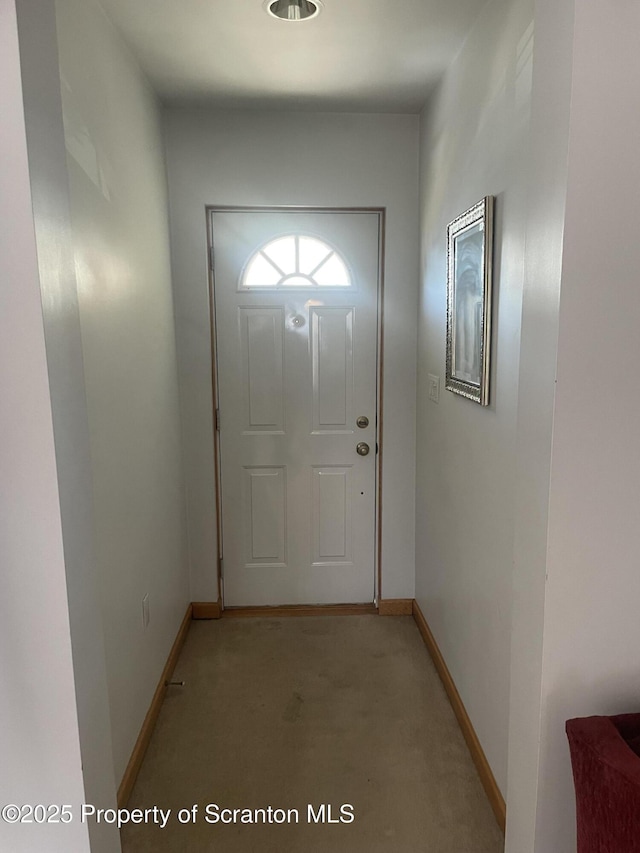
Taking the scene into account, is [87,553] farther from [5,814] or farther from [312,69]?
[312,69]

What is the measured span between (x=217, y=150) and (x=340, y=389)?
1.24 meters

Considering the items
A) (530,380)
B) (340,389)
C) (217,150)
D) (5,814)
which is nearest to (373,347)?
(340,389)

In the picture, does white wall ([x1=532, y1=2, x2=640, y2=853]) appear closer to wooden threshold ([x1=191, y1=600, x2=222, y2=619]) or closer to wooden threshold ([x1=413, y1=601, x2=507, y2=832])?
wooden threshold ([x1=413, y1=601, x2=507, y2=832])

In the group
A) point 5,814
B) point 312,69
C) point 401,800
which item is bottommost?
point 401,800

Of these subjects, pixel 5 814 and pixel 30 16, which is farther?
pixel 5 814

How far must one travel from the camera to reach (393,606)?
304 cm

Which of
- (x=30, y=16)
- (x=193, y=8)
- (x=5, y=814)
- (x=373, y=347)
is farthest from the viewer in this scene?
(x=373, y=347)

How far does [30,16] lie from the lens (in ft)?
3.10

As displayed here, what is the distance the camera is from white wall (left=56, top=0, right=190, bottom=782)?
1.61 meters

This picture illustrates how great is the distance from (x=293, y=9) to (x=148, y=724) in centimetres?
243

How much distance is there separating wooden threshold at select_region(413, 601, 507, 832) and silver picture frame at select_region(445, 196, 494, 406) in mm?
1158

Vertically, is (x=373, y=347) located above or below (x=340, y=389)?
above

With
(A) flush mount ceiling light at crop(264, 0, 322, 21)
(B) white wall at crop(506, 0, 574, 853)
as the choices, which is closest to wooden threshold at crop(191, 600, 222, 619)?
(B) white wall at crop(506, 0, 574, 853)

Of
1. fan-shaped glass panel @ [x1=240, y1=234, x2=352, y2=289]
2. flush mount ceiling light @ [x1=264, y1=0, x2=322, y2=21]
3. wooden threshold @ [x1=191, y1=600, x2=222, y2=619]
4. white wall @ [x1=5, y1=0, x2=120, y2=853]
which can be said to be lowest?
wooden threshold @ [x1=191, y1=600, x2=222, y2=619]
